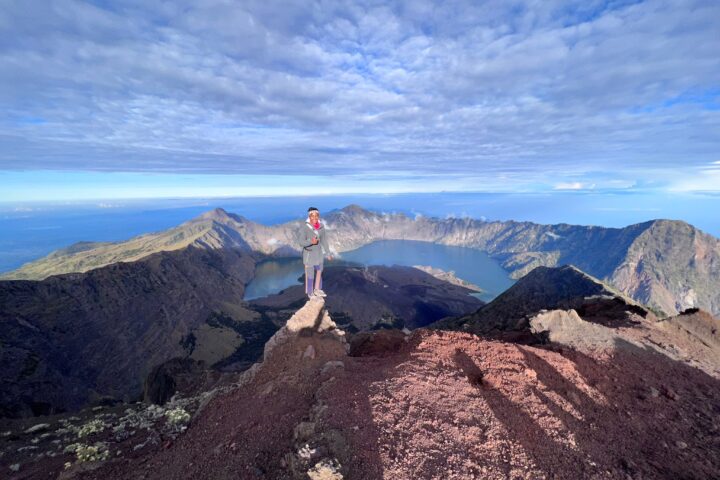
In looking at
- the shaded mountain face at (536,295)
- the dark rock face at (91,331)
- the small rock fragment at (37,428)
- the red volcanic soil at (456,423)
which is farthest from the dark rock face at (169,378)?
the shaded mountain face at (536,295)

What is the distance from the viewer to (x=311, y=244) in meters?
14.7

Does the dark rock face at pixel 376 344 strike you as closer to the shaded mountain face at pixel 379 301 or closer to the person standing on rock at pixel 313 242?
the person standing on rock at pixel 313 242

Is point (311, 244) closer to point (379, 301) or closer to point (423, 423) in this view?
point (423, 423)

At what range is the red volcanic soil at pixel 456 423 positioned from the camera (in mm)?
6918

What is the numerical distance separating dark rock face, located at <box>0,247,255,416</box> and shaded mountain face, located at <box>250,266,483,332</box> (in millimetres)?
35819

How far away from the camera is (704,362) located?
1487 cm

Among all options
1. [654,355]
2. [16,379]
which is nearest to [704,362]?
[654,355]

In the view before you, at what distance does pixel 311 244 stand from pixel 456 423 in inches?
358

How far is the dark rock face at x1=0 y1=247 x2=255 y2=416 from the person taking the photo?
56438 millimetres

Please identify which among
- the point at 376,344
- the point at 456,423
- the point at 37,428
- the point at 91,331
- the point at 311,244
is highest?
the point at 311,244

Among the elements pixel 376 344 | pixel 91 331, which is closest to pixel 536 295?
pixel 376 344

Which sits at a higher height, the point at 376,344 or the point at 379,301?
the point at 376,344

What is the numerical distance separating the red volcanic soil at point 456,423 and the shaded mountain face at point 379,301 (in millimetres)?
107535

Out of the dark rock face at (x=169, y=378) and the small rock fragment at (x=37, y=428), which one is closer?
the small rock fragment at (x=37, y=428)
